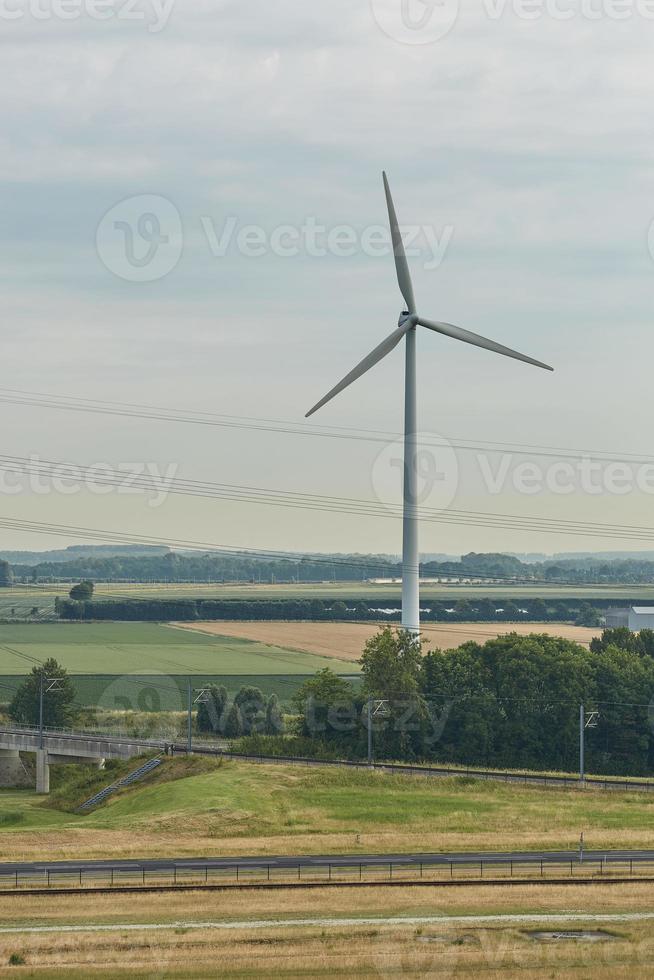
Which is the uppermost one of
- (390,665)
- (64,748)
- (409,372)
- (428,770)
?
(409,372)

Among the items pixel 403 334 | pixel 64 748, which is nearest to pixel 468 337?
pixel 403 334

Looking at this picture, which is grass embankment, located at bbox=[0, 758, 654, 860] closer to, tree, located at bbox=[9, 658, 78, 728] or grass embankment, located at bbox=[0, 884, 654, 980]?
grass embankment, located at bbox=[0, 884, 654, 980]

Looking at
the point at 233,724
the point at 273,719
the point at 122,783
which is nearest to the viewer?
the point at 122,783

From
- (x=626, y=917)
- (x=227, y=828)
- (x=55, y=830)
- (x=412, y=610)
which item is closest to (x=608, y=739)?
(x=412, y=610)

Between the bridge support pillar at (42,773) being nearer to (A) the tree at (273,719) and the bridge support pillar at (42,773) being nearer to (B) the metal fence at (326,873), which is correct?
(A) the tree at (273,719)

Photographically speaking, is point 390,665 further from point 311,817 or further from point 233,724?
point 311,817

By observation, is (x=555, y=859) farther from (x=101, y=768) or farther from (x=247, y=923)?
(x=101, y=768)

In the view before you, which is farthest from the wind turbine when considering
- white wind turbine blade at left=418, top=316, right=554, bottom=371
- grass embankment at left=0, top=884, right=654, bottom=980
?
grass embankment at left=0, top=884, right=654, bottom=980
